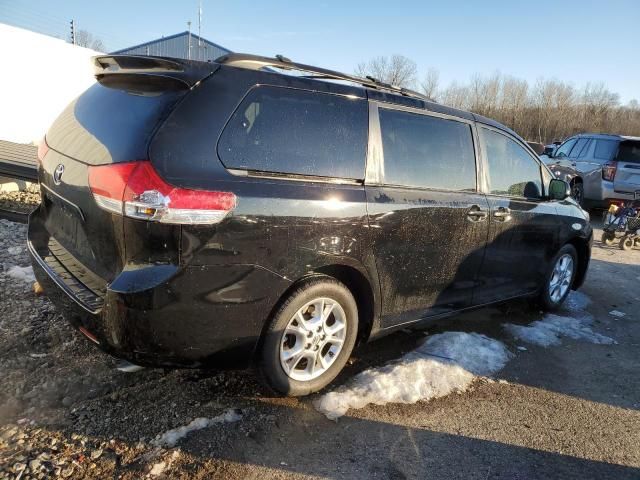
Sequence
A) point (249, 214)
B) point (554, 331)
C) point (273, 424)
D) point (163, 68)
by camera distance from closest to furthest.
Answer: point (249, 214), point (163, 68), point (273, 424), point (554, 331)

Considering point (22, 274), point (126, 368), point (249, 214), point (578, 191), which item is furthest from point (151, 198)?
point (578, 191)

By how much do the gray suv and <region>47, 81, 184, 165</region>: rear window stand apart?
9999mm

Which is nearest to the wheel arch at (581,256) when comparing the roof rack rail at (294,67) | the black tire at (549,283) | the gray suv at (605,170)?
the black tire at (549,283)

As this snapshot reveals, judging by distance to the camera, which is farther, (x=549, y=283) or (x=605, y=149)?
(x=605, y=149)

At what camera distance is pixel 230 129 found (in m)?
2.61

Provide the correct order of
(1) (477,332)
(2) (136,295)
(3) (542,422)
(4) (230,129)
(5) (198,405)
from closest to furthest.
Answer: (2) (136,295) < (4) (230,129) < (5) (198,405) < (3) (542,422) < (1) (477,332)

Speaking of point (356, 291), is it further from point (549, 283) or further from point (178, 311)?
point (549, 283)

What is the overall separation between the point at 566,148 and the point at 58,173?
12604 mm

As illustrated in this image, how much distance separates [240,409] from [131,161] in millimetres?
1533

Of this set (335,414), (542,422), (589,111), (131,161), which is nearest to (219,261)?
(131,161)

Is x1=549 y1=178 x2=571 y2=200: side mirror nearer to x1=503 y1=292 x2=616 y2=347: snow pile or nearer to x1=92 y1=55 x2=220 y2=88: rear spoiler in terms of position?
x1=503 y1=292 x2=616 y2=347: snow pile

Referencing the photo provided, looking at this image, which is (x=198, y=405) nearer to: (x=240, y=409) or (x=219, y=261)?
(x=240, y=409)

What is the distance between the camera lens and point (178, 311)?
8.07 feet

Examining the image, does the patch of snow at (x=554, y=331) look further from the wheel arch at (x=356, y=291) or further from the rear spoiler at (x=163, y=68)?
the rear spoiler at (x=163, y=68)
